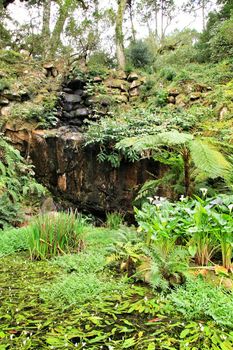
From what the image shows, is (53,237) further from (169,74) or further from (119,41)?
(119,41)

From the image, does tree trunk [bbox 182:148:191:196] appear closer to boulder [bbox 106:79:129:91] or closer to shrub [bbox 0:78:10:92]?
boulder [bbox 106:79:129:91]

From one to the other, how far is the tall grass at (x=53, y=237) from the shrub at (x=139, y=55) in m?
8.56

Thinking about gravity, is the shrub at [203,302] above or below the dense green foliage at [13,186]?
below

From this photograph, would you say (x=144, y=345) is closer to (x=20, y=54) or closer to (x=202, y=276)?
(x=202, y=276)

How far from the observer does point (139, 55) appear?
10383 millimetres

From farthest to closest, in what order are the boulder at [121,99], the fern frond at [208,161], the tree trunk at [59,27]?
the tree trunk at [59,27] < the boulder at [121,99] < the fern frond at [208,161]

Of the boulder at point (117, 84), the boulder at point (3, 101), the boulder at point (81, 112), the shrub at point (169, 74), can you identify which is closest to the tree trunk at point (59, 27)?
the boulder at point (117, 84)

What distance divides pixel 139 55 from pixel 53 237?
8.95m

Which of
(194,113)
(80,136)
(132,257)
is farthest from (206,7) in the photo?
(132,257)

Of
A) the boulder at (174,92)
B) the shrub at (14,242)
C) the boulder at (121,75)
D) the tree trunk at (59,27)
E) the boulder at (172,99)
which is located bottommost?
the shrub at (14,242)

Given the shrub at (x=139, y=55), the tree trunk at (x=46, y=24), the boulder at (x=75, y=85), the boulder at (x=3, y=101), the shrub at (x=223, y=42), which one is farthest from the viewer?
the shrub at (x=139, y=55)

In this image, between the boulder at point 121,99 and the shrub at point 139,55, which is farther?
the shrub at point 139,55

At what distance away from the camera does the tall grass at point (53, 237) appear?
287 centimetres

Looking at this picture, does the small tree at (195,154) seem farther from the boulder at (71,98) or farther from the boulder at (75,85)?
the boulder at (75,85)
